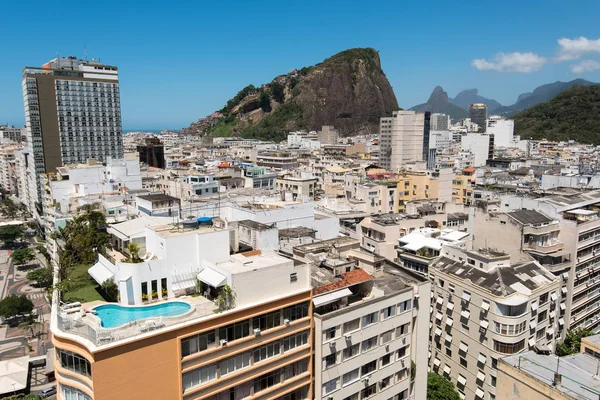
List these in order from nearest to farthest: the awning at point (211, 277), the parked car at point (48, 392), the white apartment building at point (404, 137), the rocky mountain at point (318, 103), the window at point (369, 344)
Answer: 1. the awning at point (211, 277)
2. the window at point (369, 344)
3. the parked car at point (48, 392)
4. the white apartment building at point (404, 137)
5. the rocky mountain at point (318, 103)

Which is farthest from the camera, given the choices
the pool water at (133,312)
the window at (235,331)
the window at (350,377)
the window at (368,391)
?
the window at (368,391)

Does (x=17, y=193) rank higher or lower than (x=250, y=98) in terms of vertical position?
lower

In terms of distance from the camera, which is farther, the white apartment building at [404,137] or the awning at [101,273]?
the white apartment building at [404,137]

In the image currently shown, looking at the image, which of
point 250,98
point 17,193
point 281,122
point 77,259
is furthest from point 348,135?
point 77,259

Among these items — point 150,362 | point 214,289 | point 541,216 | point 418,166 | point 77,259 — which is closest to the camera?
point 150,362

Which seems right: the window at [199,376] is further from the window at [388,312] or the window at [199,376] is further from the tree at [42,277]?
the tree at [42,277]

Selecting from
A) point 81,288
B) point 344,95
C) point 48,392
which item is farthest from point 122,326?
point 344,95

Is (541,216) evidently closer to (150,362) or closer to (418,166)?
(150,362)

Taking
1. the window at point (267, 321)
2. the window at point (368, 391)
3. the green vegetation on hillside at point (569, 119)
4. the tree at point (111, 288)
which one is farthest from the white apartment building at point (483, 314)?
the green vegetation on hillside at point (569, 119)
